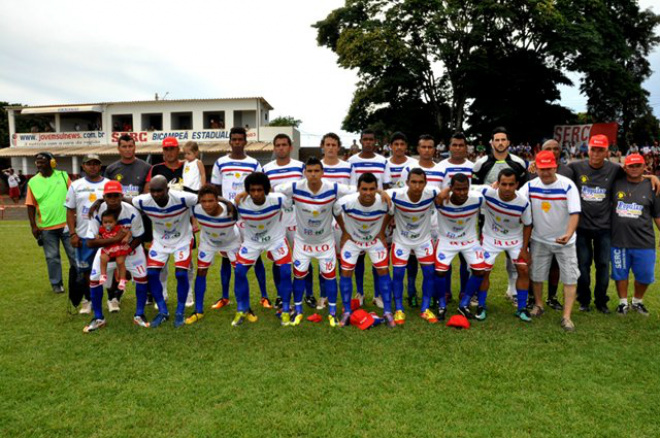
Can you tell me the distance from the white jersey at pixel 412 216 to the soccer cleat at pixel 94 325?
3756mm

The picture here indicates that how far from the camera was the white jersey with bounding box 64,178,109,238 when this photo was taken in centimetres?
571

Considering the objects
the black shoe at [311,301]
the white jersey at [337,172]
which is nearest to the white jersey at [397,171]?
the white jersey at [337,172]

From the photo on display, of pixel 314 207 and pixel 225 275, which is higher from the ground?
pixel 314 207

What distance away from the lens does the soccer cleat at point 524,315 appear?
17.7 feet

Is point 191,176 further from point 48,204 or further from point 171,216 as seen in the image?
point 48,204

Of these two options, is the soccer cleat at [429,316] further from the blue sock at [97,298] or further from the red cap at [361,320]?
the blue sock at [97,298]

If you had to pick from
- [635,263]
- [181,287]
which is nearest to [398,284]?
[181,287]

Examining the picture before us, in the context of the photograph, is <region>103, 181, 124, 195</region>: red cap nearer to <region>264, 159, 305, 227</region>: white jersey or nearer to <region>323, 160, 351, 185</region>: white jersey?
<region>264, 159, 305, 227</region>: white jersey

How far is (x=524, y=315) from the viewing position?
17.8 ft

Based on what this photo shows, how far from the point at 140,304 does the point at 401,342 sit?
3.24 metres

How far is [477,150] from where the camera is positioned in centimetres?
2550

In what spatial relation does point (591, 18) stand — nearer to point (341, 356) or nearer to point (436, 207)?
point (436, 207)

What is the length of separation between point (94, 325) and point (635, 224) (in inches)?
269

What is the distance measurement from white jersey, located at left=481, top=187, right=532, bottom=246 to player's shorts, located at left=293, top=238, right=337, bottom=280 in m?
2.00
